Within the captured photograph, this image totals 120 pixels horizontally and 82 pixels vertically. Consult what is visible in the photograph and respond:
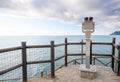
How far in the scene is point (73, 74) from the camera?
5.21 metres

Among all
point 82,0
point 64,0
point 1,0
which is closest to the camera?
point 1,0

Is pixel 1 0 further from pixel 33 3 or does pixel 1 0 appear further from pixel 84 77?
pixel 84 77

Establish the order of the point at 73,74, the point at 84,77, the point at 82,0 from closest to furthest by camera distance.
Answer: the point at 84,77, the point at 73,74, the point at 82,0

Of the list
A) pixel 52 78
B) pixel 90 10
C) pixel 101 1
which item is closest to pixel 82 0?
pixel 101 1

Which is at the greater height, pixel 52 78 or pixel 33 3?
pixel 33 3

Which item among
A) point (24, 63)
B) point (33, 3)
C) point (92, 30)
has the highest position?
point (33, 3)

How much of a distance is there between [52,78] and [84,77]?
1354 millimetres

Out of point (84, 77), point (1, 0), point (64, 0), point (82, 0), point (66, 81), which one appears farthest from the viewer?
point (64, 0)

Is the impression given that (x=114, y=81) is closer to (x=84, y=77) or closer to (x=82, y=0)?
(x=84, y=77)

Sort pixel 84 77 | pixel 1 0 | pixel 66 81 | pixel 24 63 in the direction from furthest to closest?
pixel 1 0 < pixel 84 77 < pixel 66 81 < pixel 24 63

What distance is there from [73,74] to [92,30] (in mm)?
2152

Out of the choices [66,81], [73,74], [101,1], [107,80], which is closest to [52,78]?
[66,81]

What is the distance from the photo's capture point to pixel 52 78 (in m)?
4.69

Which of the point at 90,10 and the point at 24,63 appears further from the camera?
the point at 90,10
